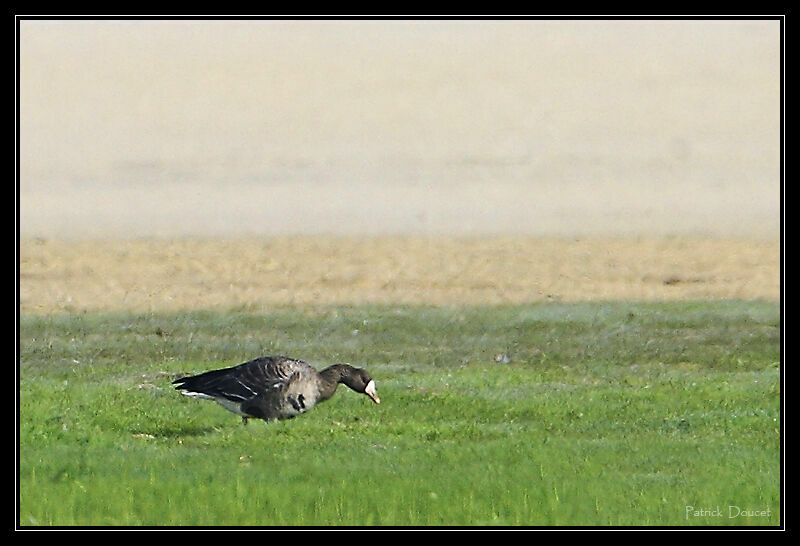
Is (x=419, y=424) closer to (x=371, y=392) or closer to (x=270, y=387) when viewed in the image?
(x=371, y=392)

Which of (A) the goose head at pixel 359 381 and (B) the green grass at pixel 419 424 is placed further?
(A) the goose head at pixel 359 381

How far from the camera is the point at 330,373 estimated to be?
1830 cm

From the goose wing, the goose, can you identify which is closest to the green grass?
the goose

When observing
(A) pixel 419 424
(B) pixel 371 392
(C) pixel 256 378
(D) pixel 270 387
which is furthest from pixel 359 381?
(C) pixel 256 378

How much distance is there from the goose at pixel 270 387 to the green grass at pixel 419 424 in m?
0.32

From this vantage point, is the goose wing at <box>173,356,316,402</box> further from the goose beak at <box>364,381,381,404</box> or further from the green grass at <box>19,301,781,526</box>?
the goose beak at <box>364,381,381,404</box>

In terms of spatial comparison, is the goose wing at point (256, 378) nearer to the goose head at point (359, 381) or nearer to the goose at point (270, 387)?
the goose at point (270, 387)

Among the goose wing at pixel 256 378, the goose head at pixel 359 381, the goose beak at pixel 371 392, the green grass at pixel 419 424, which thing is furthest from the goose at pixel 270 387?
the goose beak at pixel 371 392

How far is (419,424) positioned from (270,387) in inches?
97.6

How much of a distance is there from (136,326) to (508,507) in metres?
15.4

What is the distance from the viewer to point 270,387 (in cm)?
1775

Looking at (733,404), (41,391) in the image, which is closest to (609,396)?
(733,404)

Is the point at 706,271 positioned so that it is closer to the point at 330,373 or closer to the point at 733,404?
the point at 733,404

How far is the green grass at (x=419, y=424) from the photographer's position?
45.5 feet
